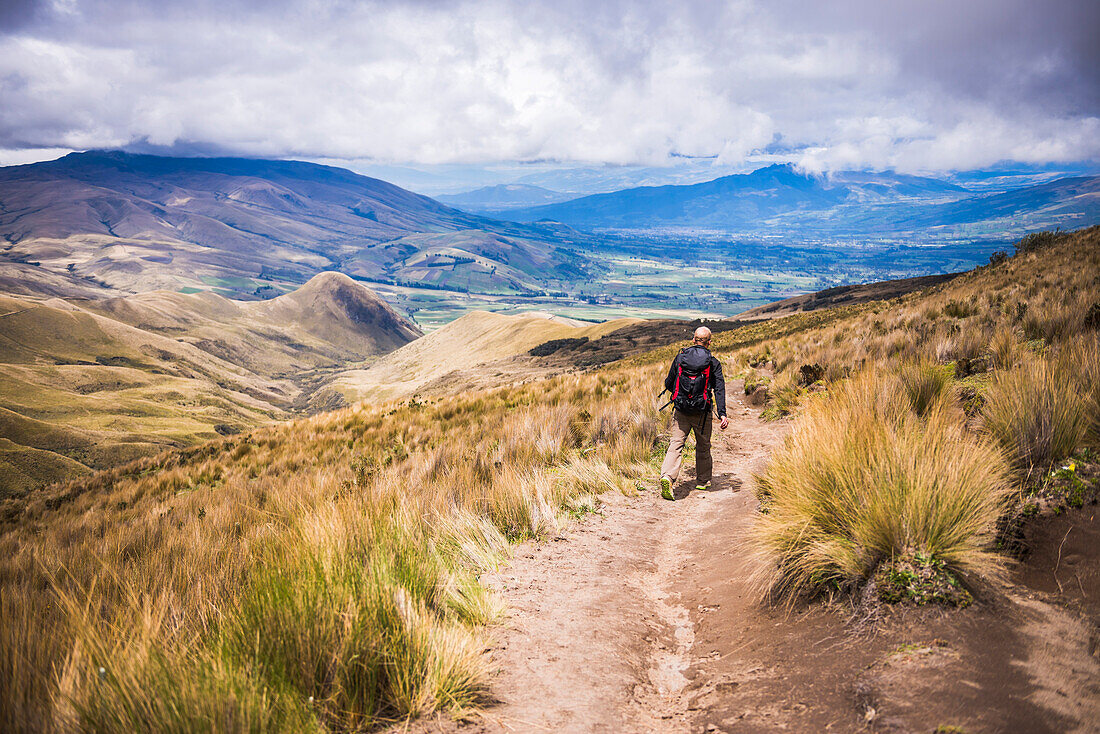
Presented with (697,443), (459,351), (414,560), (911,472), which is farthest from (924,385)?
(459,351)

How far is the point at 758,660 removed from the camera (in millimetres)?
3512

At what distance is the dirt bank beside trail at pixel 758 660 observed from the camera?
251cm

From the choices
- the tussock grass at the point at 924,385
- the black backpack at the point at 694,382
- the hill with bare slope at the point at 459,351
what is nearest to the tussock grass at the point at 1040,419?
the tussock grass at the point at 924,385

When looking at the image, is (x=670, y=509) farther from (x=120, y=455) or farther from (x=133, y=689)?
(x=120, y=455)

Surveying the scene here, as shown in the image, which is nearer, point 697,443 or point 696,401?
point 696,401

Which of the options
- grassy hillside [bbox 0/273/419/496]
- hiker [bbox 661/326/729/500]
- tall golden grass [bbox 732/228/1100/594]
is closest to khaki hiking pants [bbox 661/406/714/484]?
hiker [bbox 661/326/729/500]

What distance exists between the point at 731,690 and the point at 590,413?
7.87 metres

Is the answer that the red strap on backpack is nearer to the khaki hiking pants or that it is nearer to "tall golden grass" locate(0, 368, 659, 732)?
the khaki hiking pants

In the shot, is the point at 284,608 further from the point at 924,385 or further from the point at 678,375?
the point at 924,385

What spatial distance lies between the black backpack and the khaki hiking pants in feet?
0.55

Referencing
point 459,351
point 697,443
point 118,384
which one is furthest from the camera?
point 118,384

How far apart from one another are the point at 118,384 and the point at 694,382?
141 m

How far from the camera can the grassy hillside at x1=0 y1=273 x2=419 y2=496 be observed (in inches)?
2677

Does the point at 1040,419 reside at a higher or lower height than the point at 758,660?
higher
